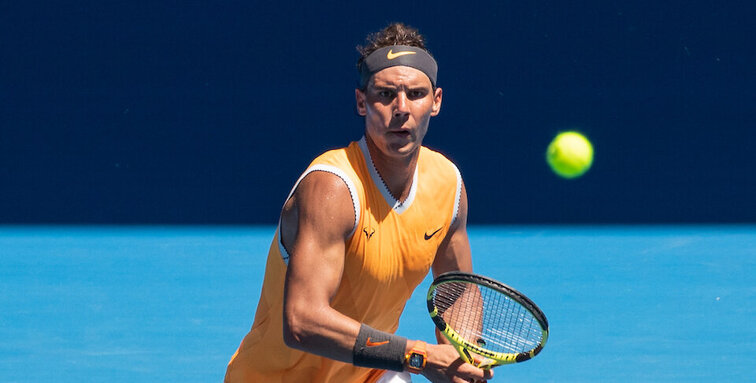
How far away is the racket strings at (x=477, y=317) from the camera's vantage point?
314cm

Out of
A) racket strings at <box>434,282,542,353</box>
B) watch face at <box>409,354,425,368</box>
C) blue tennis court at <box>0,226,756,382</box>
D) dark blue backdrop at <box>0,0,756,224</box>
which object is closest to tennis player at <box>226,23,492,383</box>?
watch face at <box>409,354,425,368</box>

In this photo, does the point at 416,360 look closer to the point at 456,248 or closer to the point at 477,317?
the point at 477,317

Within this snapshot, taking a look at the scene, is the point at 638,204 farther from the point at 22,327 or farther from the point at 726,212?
the point at 22,327

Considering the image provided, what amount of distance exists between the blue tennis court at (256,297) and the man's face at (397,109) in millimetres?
2154

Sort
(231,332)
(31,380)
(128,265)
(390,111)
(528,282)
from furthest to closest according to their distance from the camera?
(128,265) < (528,282) < (231,332) < (31,380) < (390,111)

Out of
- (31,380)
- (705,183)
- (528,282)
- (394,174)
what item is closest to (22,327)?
(31,380)

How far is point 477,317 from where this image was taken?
3.29 meters

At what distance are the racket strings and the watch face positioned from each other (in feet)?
1.25

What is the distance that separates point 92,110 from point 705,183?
474 cm

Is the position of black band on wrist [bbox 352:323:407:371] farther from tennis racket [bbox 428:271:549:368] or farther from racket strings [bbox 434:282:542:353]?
racket strings [bbox 434:282:542:353]

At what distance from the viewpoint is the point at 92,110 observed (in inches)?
338

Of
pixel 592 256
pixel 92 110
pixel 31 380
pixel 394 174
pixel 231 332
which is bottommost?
pixel 31 380

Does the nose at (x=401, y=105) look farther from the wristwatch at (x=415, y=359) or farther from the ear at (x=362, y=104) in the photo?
the wristwatch at (x=415, y=359)

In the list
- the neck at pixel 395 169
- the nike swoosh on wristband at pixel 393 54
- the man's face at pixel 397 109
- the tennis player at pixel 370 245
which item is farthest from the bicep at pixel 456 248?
the nike swoosh on wristband at pixel 393 54
